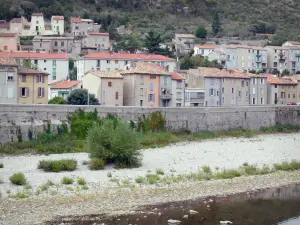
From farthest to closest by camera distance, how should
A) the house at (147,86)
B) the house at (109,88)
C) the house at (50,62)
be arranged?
the house at (50,62) < the house at (147,86) < the house at (109,88)

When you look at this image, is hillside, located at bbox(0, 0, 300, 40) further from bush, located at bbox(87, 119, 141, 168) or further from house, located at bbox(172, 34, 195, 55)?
bush, located at bbox(87, 119, 141, 168)

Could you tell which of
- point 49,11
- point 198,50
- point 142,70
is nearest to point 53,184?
point 142,70

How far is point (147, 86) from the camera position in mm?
59344

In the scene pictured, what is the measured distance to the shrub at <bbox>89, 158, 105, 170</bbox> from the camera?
37.9 m

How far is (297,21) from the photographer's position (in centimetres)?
13725

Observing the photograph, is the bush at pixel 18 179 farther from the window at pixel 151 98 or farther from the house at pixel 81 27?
the house at pixel 81 27

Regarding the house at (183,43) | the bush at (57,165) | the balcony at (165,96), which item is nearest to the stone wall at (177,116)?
the bush at (57,165)

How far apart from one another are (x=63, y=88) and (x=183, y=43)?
4172cm

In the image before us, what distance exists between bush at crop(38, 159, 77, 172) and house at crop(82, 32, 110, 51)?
6039 cm

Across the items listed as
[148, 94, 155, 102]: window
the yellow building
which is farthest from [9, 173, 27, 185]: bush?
[148, 94, 155, 102]: window

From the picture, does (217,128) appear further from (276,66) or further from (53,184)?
(276,66)

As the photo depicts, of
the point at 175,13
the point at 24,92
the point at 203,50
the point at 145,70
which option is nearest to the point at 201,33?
the point at 203,50

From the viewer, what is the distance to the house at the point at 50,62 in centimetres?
7369

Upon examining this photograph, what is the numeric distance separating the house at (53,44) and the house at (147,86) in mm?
32813
